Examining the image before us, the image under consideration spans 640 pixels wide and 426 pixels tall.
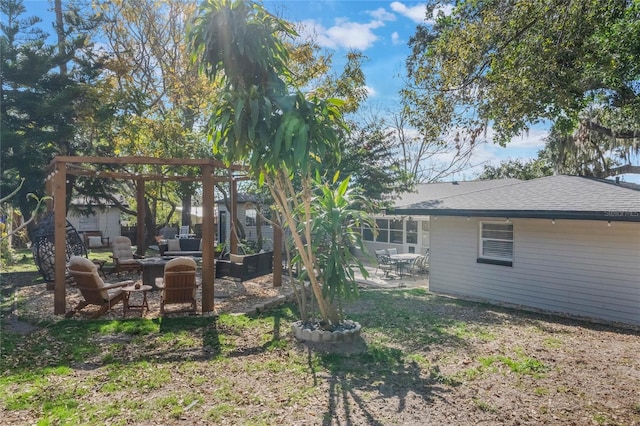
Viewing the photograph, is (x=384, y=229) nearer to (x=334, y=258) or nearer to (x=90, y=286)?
(x=334, y=258)

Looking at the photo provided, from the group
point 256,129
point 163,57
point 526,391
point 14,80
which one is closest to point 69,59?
point 14,80

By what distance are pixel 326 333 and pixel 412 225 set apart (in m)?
12.5

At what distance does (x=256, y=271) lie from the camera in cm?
1103

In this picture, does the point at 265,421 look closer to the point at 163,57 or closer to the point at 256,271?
the point at 256,271

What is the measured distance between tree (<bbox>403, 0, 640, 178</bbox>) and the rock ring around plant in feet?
12.9

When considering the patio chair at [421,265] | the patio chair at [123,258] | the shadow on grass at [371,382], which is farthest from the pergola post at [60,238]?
the patio chair at [421,265]

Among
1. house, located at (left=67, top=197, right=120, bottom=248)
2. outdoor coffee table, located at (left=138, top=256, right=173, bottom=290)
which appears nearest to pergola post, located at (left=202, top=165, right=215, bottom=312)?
outdoor coffee table, located at (left=138, top=256, right=173, bottom=290)

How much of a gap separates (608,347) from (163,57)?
706 inches

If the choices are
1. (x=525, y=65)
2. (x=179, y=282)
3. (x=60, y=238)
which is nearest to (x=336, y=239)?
(x=179, y=282)

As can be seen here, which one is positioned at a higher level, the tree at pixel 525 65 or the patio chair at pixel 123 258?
the tree at pixel 525 65

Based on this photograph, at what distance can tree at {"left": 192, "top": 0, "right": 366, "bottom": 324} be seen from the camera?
4867 millimetres

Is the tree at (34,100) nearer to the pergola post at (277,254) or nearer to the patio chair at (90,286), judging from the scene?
the patio chair at (90,286)

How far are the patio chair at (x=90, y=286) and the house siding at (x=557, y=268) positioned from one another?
7953 mm

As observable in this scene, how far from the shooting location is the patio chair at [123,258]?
35.8ft
